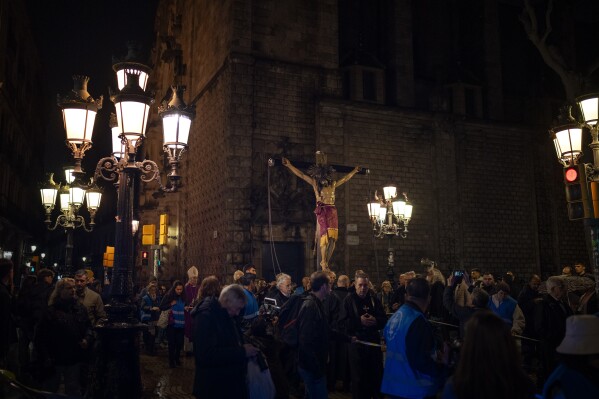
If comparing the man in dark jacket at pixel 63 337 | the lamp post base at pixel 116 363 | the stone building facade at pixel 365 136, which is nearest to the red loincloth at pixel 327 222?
the stone building facade at pixel 365 136

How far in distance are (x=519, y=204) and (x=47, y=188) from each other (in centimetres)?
1841

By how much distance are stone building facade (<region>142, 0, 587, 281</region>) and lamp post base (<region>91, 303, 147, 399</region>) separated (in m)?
11.8

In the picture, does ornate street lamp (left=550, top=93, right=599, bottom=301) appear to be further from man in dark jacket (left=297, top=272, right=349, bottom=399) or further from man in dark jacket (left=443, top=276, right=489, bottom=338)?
man in dark jacket (left=297, top=272, right=349, bottom=399)

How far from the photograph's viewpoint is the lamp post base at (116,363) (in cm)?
558

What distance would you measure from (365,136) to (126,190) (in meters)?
14.9

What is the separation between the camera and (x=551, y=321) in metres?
7.57

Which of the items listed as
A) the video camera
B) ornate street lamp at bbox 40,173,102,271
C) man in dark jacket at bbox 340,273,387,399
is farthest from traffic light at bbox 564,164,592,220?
ornate street lamp at bbox 40,173,102,271

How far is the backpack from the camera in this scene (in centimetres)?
608

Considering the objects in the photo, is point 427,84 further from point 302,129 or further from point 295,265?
point 295,265

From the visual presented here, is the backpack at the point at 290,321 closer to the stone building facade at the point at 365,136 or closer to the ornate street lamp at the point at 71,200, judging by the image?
the ornate street lamp at the point at 71,200

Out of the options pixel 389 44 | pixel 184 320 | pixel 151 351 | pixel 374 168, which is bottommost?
pixel 151 351

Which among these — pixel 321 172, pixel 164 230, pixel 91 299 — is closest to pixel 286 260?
pixel 321 172

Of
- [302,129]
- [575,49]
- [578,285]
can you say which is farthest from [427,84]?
[578,285]

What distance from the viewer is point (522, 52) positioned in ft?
82.5
